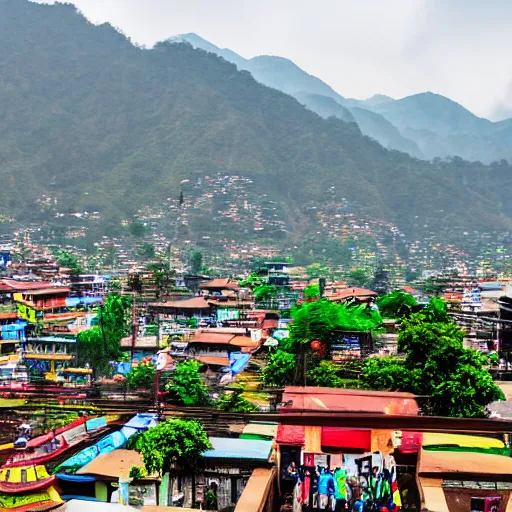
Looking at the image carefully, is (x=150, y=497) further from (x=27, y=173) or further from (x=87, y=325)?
(x=27, y=173)

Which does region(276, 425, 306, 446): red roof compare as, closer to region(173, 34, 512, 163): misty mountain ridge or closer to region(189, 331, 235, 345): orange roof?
region(189, 331, 235, 345): orange roof

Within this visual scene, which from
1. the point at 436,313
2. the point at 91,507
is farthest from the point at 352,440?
the point at 436,313

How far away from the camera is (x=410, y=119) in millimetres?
103312

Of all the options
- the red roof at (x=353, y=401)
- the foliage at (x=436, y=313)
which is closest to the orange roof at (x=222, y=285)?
the foliage at (x=436, y=313)

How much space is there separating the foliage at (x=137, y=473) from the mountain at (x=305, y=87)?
3452 inches

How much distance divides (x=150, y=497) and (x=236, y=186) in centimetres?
4874

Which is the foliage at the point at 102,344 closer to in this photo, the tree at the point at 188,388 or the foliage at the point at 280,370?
the tree at the point at 188,388

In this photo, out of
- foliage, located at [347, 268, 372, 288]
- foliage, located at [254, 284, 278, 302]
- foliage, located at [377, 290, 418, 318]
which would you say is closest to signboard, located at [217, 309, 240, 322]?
foliage, located at [254, 284, 278, 302]

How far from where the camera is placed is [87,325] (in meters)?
19.8

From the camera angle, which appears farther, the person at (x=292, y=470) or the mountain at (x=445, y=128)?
the mountain at (x=445, y=128)

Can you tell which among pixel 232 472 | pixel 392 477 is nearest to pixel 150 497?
pixel 232 472

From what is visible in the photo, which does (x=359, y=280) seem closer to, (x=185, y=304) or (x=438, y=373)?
(x=185, y=304)

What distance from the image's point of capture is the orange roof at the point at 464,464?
543 centimetres

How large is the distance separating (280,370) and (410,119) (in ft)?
324
